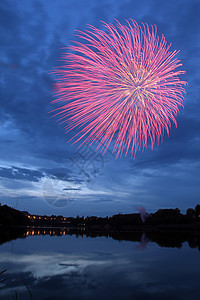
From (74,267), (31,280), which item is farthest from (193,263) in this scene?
(31,280)

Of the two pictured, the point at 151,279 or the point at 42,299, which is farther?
the point at 151,279

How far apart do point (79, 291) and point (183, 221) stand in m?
99.7

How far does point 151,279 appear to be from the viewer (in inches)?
695

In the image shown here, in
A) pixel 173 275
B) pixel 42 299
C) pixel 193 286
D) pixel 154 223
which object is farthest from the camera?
pixel 154 223

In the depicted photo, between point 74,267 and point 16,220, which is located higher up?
point 16,220

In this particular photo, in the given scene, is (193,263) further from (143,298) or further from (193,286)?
(143,298)

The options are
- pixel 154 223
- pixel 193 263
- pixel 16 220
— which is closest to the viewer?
pixel 193 263

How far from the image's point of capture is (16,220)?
468 feet

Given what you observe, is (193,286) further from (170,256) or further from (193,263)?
(170,256)

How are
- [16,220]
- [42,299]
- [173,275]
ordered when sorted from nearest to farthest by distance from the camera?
[42,299] → [173,275] → [16,220]

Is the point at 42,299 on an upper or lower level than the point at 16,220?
lower

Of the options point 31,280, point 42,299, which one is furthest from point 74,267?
point 42,299

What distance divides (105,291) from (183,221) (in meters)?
99.0

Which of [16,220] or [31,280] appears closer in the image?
[31,280]
